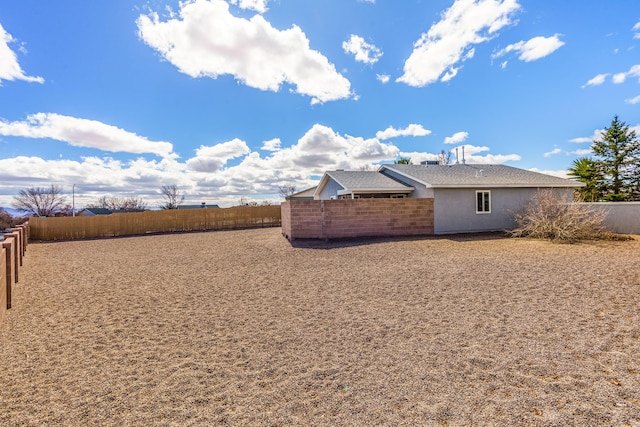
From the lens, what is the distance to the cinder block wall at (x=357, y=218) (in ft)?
44.6

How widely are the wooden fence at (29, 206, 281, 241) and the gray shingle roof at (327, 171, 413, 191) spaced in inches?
332

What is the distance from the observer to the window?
15.3m

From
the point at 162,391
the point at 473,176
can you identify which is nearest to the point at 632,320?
the point at 162,391

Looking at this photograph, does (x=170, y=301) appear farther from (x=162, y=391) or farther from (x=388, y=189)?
(x=388, y=189)

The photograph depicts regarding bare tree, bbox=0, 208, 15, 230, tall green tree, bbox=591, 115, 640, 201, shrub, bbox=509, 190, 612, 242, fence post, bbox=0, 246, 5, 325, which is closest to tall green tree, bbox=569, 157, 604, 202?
tall green tree, bbox=591, 115, 640, 201

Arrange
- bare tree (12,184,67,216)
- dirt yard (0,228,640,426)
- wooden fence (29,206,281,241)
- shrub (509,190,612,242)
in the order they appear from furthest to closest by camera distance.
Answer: bare tree (12,184,67,216), wooden fence (29,206,281,241), shrub (509,190,612,242), dirt yard (0,228,640,426)

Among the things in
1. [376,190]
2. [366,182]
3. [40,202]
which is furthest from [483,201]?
[40,202]

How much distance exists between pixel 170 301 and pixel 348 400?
175 inches

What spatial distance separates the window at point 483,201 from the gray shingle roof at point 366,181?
3.28 metres

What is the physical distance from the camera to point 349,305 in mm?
5449

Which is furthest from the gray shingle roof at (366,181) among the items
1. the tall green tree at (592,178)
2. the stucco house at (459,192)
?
the tall green tree at (592,178)

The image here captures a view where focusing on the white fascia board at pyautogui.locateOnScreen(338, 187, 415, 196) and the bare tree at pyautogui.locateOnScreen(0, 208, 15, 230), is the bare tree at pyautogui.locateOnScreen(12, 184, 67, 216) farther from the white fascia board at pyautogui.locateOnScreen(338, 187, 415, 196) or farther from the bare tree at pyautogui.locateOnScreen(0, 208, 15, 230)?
the white fascia board at pyautogui.locateOnScreen(338, 187, 415, 196)

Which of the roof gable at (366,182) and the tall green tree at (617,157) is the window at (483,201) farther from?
the tall green tree at (617,157)

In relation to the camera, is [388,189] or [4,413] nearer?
[4,413]
